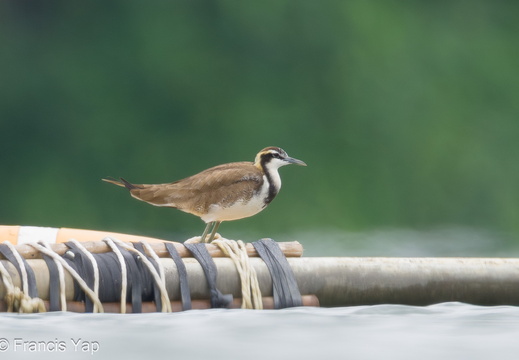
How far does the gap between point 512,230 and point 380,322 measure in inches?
229

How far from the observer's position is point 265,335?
2359 millimetres

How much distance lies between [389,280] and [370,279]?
55mm

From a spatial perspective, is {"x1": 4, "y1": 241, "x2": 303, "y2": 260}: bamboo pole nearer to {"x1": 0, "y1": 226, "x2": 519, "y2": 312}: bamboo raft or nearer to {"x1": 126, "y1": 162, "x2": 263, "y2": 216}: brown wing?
{"x1": 0, "y1": 226, "x2": 519, "y2": 312}: bamboo raft

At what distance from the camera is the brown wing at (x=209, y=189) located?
385 cm

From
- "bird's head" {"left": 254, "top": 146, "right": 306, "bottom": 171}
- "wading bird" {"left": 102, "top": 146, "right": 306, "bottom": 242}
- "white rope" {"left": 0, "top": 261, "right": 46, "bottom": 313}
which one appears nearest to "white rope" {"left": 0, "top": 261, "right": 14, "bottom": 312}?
"white rope" {"left": 0, "top": 261, "right": 46, "bottom": 313}

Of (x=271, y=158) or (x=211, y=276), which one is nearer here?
(x=211, y=276)

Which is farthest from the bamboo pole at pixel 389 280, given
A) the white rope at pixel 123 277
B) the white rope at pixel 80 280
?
the white rope at pixel 80 280

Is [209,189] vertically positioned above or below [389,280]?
above

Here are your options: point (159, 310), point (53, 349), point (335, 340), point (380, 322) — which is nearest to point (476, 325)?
point (380, 322)

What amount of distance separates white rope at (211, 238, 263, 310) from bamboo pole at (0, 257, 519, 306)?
0.02 m

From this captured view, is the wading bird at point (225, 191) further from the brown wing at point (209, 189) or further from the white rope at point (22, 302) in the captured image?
the white rope at point (22, 302)

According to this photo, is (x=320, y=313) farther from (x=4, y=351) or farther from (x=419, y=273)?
(x=4, y=351)

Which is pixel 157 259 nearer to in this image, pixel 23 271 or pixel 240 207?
pixel 23 271

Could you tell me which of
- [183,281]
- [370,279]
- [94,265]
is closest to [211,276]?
[183,281]
